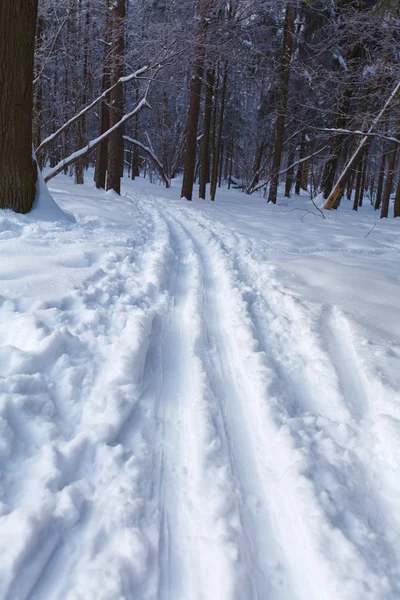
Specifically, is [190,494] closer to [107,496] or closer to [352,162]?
[107,496]

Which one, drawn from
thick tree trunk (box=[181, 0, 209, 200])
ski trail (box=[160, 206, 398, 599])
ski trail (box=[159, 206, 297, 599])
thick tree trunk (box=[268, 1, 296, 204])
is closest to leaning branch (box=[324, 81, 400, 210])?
thick tree trunk (box=[268, 1, 296, 204])

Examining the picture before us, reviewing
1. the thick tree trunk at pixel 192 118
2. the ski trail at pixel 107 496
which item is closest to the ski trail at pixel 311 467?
the ski trail at pixel 107 496

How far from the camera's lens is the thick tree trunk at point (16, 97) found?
4961 mm

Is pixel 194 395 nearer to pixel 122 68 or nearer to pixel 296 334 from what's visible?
pixel 296 334

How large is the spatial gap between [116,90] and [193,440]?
12339 mm

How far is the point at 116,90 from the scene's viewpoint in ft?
38.1

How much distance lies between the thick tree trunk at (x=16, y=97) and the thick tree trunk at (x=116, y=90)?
15.4 feet

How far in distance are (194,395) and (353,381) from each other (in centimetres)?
108

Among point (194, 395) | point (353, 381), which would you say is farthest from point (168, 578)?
point (353, 381)

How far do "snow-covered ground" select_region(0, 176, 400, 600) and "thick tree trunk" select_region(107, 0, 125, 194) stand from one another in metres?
8.75

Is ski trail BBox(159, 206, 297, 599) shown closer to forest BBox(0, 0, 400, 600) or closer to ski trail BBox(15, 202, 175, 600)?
forest BBox(0, 0, 400, 600)

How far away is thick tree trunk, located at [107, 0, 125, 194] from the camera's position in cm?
995

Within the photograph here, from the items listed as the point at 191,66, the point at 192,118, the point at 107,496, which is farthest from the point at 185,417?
the point at 192,118

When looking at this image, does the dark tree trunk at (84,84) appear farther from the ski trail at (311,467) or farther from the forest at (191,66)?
the ski trail at (311,467)
